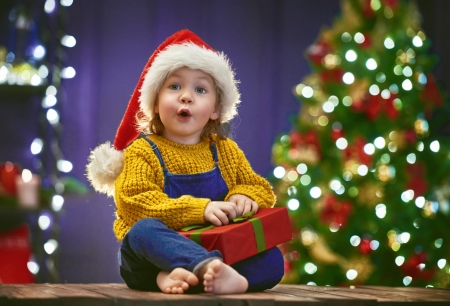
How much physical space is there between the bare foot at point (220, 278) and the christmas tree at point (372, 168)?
152 cm

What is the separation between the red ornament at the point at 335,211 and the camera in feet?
9.44

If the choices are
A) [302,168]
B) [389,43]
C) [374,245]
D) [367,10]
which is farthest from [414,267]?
[367,10]

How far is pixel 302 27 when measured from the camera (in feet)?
12.0

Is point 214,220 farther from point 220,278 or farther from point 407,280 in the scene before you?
point 407,280

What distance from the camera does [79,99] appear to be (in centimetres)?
324

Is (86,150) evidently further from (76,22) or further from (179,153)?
(179,153)

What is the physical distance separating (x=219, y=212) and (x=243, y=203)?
0.12 meters

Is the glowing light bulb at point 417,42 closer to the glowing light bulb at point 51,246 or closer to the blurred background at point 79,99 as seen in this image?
the blurred background at point 79,99

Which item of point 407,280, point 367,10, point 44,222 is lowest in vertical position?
point 407,280

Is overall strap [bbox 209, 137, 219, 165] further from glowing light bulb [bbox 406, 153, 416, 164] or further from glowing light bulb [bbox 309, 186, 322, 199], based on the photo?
glowing light bulb [bbox 406, 153, 416, 164]

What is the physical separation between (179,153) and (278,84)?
6.67 ft

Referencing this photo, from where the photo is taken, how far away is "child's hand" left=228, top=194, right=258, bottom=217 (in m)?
1.59

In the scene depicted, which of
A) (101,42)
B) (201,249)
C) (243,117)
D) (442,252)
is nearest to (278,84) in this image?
(243,117)

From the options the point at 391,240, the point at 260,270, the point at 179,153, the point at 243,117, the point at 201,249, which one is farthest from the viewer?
the point at 243,117
